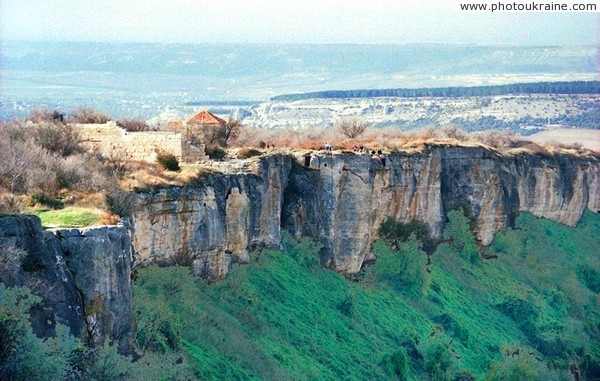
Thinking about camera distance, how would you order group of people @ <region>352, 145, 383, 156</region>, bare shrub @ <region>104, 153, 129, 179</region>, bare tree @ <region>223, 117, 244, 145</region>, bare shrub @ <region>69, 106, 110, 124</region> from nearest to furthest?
bare shrub @ <region>104, 153, 129, 179</region>
bare shrub @ <region>69, 106, 110, 124</region>
group of people @ <region>352, 145, 383, 156</region>
bare tree @ <region>223, 117, 244, 145</region>

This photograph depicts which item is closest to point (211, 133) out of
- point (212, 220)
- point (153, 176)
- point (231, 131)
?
point (231, 131)

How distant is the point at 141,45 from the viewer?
18225cm

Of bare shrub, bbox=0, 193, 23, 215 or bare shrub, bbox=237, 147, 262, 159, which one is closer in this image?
bare shrub, bbox=0, 193, 23, 215

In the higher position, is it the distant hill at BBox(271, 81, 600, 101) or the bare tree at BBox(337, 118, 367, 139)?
the bare tree at BBox(337, 118, 367, 139)

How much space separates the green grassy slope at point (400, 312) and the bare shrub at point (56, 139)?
208 inches

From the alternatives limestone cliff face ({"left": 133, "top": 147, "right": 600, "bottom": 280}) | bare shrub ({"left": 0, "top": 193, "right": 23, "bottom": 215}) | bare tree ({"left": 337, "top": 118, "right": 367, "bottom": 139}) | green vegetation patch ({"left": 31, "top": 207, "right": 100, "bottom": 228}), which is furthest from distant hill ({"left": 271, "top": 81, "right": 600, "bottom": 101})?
bare shrub ({"left": 0, "top": 193, "right": 23, "bottom": 215})

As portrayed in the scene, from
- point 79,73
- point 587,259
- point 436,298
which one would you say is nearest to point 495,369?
point 436,298

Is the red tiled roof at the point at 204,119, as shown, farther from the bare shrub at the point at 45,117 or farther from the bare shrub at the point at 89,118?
the bare shrub at the point at 45,117

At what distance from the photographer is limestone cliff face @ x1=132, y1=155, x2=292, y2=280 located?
37.7m

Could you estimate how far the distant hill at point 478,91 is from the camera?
145 metres

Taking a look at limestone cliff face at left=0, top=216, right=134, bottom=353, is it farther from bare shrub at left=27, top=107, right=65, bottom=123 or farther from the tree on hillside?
the tree on hillside

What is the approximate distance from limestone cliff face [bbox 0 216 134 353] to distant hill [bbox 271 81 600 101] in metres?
116

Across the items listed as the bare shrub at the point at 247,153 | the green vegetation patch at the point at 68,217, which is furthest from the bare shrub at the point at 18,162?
the bare shrub at the point at 247,153

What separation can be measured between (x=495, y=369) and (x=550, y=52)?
143 meters
